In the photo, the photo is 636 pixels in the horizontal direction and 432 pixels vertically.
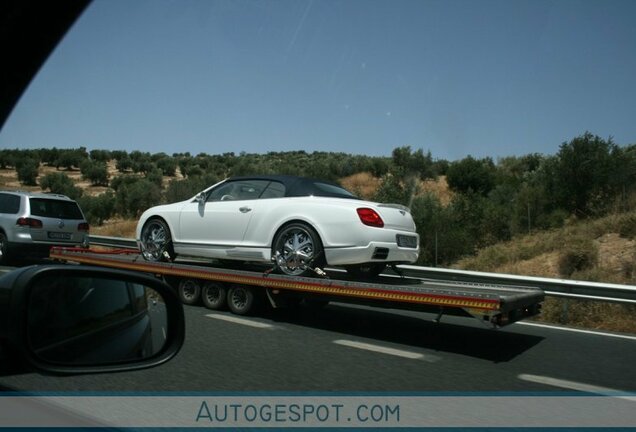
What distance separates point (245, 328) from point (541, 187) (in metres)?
15.8

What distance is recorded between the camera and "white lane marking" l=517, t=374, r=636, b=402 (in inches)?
214

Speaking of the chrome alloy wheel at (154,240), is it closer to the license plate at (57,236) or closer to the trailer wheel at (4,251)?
the license plate at (57,236)

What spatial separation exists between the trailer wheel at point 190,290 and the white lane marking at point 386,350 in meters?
3.18

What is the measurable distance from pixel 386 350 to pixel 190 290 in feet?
13.4

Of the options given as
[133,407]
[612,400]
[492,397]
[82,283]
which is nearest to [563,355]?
Result: [612,400]

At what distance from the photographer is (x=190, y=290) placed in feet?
32.4

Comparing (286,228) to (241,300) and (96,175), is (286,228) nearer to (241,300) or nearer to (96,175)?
(241,300)

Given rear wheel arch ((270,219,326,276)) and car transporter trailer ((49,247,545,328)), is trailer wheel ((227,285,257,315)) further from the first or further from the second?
rear wheel arch ((270,219,326,276))

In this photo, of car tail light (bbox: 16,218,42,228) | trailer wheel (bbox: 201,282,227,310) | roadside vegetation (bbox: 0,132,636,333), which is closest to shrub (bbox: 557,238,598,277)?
roadside vegetation (bbox: 0,132,636,333)

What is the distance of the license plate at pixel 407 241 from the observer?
8266 millimetres

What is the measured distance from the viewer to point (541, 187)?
21.2m

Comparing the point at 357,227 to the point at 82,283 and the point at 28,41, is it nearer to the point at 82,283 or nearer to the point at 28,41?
the point at 28,41

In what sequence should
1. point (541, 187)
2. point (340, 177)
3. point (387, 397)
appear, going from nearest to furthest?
point (387, 397) < point (541, 187) < point (340, 177)

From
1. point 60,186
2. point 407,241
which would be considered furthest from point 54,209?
point 60,186
